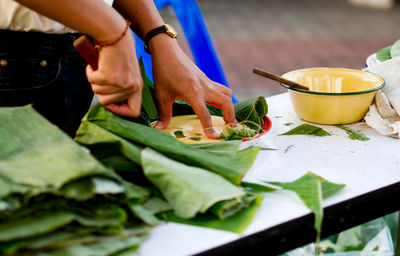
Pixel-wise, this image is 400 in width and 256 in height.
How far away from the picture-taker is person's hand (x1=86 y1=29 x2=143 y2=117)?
107cm

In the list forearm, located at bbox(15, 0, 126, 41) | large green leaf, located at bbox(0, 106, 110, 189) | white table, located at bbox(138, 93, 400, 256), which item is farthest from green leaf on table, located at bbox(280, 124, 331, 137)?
large green leaf, located at bbox(0, 106, 110, 189)

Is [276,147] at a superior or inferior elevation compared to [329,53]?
superior

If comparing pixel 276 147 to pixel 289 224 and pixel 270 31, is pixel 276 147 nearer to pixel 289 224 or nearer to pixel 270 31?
pixel 289 224

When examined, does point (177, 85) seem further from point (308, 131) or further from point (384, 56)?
point (384, 56)

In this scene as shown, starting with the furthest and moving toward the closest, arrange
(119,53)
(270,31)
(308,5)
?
(308,5) → (270,31) → (119,53)

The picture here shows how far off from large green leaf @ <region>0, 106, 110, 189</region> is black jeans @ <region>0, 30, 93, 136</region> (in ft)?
1.30

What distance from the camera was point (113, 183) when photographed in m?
0.83

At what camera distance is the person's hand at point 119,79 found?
3.51ft

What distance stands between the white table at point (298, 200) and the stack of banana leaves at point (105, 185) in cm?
3

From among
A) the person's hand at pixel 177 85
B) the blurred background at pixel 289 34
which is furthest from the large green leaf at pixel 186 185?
the blurred background at pixel 289 34

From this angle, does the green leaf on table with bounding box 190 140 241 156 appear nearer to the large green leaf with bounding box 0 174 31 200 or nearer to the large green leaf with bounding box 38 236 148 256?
the large green leaf with bounding box 38 236 148 256

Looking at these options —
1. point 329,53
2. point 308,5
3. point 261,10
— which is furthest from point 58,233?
point 308,5

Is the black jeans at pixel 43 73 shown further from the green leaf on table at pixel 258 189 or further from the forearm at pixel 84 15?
the green leaf on table at pixel 258 189

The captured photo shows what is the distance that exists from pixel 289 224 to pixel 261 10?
7.11 metres
